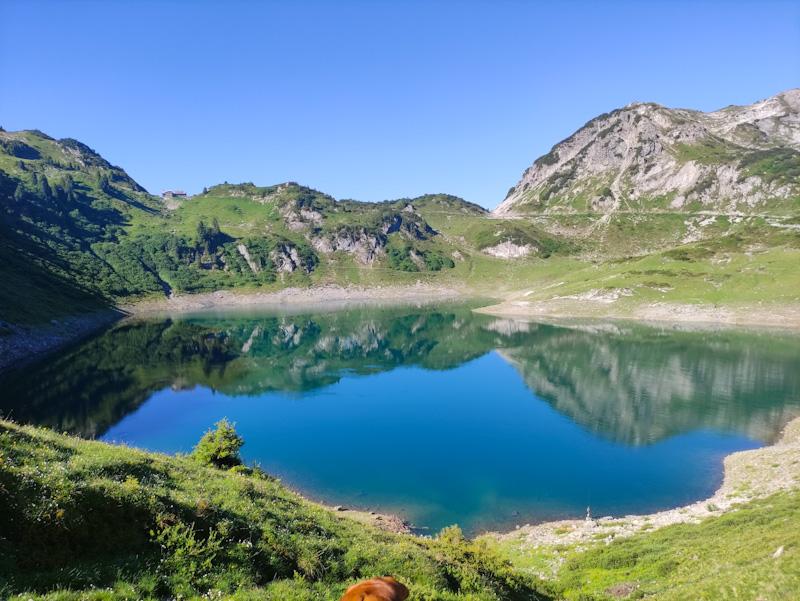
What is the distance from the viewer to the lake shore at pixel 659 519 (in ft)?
92.1

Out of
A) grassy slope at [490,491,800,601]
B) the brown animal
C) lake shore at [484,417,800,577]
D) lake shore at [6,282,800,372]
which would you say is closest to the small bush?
grassy slope at [490,491,800,601]

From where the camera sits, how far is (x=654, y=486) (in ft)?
136

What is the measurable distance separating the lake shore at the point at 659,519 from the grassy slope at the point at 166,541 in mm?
13333

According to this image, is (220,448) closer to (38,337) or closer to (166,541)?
(166,541)

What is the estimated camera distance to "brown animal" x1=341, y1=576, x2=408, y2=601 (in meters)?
6.43

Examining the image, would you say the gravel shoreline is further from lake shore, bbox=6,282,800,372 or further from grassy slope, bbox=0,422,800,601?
grassy slope, bbox=0,422,800,601

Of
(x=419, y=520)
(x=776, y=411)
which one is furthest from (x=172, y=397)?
(x=776, y=411)

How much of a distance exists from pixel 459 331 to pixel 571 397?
71311 millimetres

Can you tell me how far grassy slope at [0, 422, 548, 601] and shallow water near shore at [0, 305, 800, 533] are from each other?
77.9ft

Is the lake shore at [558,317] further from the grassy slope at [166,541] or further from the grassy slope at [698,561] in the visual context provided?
the grassy slope at [698,561]

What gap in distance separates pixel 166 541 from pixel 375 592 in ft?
21.6

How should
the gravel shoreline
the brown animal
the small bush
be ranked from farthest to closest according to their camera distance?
the gravel shoreline
the small bush
the brown animal

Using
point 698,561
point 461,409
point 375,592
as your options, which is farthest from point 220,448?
point 461,409

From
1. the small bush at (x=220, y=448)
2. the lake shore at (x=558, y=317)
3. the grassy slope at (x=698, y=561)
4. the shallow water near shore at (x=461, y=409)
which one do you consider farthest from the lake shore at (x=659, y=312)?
the small bush at (x=220, y=448)
